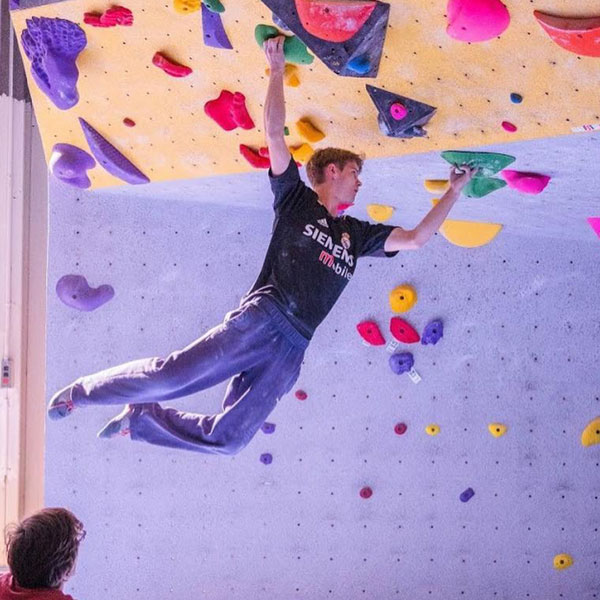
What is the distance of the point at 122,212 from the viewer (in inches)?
156

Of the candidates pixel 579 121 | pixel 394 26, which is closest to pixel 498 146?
pixel 579 121

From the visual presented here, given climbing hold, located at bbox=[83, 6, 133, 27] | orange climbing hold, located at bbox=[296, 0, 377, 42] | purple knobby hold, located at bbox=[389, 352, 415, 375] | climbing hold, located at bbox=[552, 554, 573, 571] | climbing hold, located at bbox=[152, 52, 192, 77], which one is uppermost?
orange climbing hold, located at bbox=[296, 0, 377, 42]

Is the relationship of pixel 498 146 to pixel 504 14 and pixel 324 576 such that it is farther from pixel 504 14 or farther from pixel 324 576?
pixel 324 576

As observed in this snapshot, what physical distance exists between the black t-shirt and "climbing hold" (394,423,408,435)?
1215 mm

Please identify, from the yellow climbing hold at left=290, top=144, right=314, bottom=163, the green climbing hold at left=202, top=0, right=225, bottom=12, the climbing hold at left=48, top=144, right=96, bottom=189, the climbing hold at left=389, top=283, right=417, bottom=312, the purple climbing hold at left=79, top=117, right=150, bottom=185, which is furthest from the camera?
the climbing hold at left=389, top=283, right=417, bottom=312

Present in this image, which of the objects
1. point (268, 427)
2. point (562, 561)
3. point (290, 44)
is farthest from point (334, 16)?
point (562, 561)

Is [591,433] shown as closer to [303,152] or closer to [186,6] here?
[303,152]

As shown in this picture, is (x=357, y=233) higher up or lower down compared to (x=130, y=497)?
higher up

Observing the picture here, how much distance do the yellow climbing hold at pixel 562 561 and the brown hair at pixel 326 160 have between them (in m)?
1.99

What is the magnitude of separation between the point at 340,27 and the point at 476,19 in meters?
0.36

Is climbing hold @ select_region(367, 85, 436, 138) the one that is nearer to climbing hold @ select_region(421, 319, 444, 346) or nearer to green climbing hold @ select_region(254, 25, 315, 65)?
green climbing hold @ select_region(254, 25, 315, 65)

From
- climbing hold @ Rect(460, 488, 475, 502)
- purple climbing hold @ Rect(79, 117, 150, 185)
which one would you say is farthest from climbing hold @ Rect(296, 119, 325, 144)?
climbing hold @ Rect(460, 488, 475, 502)

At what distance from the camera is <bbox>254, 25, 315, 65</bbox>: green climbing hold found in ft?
9.20

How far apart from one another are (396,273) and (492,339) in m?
0.46
